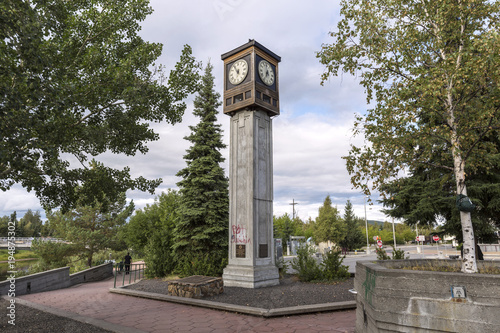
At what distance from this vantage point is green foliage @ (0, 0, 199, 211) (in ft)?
22.2

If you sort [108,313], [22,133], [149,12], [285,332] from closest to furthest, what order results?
[22,133] → [285,332] → [108,313] → [149,12]

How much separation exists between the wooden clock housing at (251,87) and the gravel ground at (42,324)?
11.1m

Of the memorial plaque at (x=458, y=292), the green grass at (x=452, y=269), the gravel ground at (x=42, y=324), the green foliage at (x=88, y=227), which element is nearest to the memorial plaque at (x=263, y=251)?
the gravel ground at (x=42, y=324)

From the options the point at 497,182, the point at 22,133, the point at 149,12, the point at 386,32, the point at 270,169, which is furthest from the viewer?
the point at 497,182

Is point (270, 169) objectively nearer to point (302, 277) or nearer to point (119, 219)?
point (302, 277)

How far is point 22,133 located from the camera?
20.5 feet

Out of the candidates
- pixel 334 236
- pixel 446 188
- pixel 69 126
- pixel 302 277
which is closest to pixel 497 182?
pixel 446 188

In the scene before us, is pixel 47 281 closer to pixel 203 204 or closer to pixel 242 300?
pixel 203 204

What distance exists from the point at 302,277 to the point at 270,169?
5.51 m

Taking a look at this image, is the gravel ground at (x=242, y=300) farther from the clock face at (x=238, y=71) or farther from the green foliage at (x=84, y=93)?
the clock face at (x=238, y=71)

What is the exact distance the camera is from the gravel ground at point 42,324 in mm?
7207

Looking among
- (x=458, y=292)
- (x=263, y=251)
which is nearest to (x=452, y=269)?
(x=458, y=292)

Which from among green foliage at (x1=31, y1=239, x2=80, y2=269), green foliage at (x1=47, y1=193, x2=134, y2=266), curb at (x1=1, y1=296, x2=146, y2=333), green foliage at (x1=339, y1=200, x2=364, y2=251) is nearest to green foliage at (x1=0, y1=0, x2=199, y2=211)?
curb at (x1=1, y1=296, x2=146, y2=333)

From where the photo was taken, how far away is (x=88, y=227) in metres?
33.3
